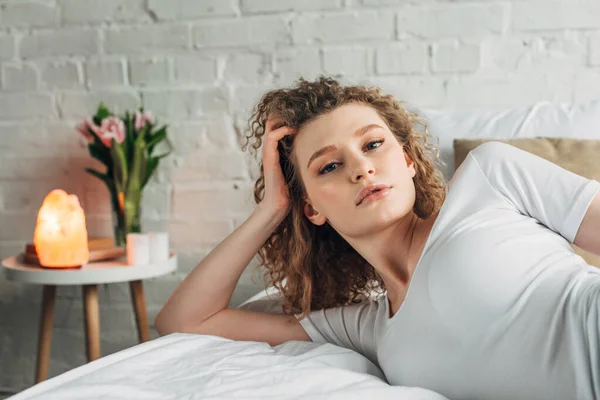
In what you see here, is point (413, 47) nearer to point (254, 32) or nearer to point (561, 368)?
point (254, 32)

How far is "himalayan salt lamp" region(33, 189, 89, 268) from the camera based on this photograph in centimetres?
192

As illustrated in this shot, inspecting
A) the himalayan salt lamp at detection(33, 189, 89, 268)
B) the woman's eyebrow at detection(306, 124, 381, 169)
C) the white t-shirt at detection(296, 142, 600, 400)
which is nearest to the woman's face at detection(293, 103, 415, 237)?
the woman's eyebrow at detection(306, 124, 381, 169)

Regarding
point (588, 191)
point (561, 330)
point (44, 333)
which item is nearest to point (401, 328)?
point (561, 330)

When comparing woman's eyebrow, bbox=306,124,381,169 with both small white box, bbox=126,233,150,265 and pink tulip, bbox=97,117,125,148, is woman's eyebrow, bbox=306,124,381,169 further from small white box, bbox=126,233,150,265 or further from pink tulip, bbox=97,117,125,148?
pink tulip, bbox=97,117,125,148

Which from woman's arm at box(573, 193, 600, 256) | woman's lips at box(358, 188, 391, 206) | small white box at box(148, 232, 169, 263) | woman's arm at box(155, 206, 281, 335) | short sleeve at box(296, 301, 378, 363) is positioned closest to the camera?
woman's arm at box(573, 193, 600, 256)

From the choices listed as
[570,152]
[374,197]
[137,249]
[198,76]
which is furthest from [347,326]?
[198,76]

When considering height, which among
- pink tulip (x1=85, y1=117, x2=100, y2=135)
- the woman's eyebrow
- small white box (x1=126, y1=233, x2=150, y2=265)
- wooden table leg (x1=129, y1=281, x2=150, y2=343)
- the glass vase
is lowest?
wooden table leg (x1=129, y1=281, x2=150, y2=343)

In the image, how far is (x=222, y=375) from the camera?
3.40 feet

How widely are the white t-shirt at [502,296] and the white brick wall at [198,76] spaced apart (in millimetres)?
947

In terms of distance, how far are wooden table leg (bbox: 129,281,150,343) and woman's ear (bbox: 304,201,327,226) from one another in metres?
0.97

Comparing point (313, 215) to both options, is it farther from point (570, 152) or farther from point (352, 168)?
point (570, 152)

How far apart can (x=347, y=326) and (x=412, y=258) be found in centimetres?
22

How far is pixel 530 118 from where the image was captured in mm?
1701

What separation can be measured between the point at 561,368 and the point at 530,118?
0.91 m
